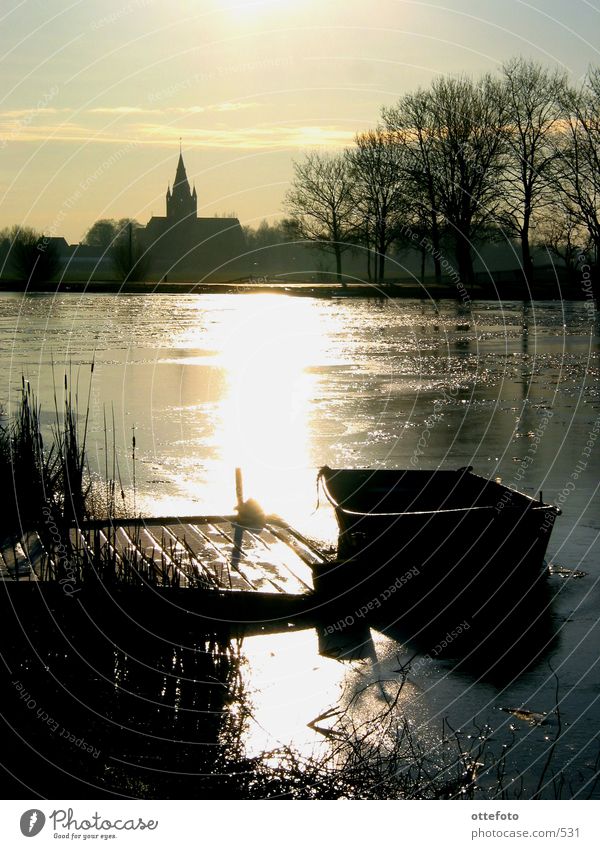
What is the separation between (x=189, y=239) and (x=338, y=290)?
17960 mm

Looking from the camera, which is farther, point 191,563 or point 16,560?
point 191,563

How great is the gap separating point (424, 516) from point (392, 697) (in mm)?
2119

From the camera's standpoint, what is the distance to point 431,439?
16219 millimetres

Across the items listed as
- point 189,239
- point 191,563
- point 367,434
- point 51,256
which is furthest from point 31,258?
point 191,563

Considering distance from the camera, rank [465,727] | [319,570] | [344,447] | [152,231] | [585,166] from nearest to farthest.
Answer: [465,727] → [319,570] → [344,447] → [585,166] → [152,231]

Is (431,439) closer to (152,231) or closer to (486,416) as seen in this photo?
(486,416)

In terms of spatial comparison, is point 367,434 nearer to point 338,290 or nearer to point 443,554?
point 443,554

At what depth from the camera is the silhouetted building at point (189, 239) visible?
77.2 metres

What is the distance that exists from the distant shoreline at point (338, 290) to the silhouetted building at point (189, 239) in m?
2.17

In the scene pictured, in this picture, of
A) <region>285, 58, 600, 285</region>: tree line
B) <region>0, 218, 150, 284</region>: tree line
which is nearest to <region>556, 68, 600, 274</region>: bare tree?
<region>285, 58, 600, 285</region>: tree line
